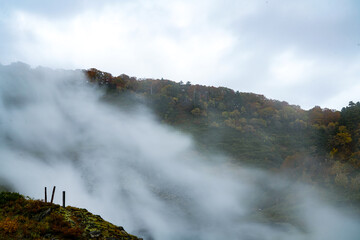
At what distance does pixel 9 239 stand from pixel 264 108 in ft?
426

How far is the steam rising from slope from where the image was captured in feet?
156

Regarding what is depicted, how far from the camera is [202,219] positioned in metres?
53.6

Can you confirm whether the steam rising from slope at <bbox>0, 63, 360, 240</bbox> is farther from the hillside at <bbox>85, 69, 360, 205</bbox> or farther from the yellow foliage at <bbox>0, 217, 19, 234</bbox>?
the yellow foliage at <bbox>0, 217, 19, 234</bbox>

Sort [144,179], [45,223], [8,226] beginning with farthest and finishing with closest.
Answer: [144,179] → [45,223] → [8,226]

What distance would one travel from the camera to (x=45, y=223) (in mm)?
13797

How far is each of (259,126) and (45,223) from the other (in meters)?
109

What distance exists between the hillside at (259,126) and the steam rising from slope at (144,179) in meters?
6.96

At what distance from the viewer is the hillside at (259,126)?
6217 cm

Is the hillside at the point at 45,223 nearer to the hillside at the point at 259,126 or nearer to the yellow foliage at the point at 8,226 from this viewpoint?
the yellow foliage at the point at 8,226

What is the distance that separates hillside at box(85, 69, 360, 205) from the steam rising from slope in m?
6.96

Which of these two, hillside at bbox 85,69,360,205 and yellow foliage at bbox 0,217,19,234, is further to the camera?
hillside at bbox 85,69,360,205

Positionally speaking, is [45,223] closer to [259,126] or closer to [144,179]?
[144,179]

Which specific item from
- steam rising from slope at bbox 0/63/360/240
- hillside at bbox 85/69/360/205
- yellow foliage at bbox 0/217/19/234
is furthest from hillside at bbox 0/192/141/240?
hillside at bbox 85/69/360/205

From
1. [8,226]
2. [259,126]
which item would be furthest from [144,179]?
[259,126]
